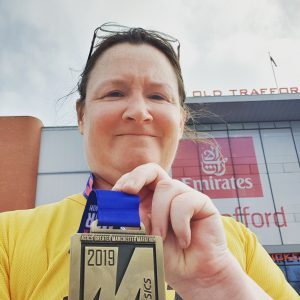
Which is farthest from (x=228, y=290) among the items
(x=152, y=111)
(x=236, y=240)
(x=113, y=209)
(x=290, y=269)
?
(x=290, y=269)

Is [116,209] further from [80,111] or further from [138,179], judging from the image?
[80,111]

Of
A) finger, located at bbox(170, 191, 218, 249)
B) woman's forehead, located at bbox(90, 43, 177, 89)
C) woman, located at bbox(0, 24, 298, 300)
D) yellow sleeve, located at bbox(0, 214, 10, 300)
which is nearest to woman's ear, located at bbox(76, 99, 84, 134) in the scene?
woman, located at bbox(0, 24, 298, 300)

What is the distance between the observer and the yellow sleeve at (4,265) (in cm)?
107

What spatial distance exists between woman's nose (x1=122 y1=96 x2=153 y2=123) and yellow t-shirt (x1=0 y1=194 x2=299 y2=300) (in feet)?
1.53

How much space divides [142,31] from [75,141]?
13.0 meters

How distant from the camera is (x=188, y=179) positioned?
47.8ft

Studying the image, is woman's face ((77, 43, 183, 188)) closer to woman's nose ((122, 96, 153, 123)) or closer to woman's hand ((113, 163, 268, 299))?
woman's nose ((122, 96, 153, 123))

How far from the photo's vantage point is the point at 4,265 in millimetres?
1140

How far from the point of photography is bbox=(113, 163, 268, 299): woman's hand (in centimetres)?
84

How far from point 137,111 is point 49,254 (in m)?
0.60

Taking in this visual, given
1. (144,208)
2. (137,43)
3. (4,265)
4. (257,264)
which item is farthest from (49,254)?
(137,43)

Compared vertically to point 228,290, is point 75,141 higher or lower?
higher

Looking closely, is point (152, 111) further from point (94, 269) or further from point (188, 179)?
point (188, 179)

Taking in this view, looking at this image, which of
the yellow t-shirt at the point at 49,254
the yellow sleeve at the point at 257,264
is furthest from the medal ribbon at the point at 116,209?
the yellow sleeve at the point at 257,264
